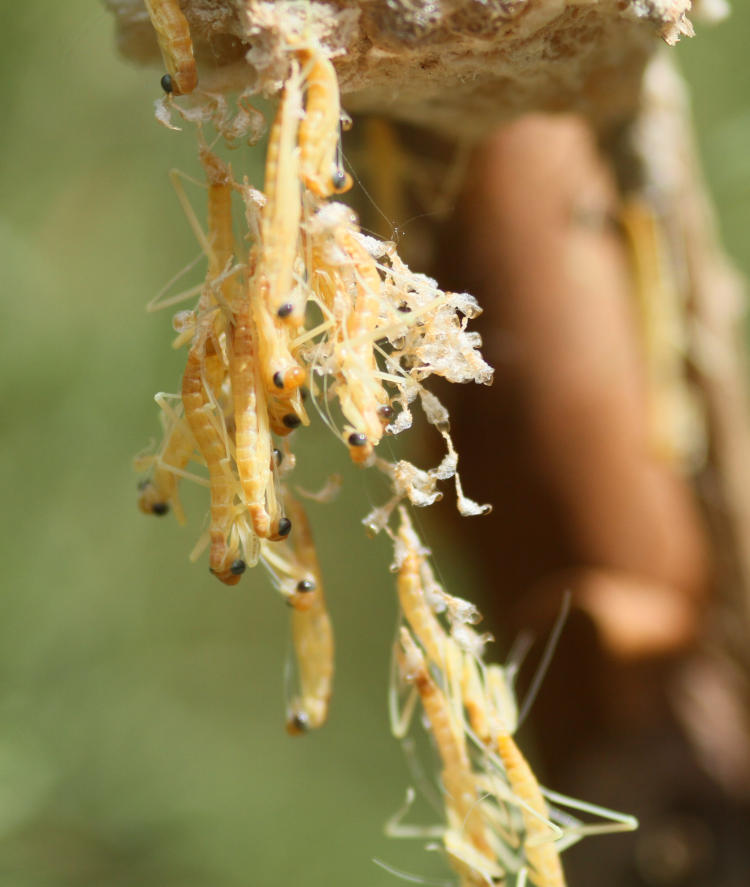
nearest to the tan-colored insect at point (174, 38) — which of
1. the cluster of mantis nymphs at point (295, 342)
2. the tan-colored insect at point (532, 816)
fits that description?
the cluster of mantis nymphs at point (295, 342)

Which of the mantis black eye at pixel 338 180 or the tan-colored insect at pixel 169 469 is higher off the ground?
the mantis black eye at pixel 338 180

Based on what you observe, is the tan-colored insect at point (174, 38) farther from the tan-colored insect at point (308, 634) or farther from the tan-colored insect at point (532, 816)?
the tan-colored insect at point (532, 816)

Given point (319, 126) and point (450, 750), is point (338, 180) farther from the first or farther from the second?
point (450, 750)

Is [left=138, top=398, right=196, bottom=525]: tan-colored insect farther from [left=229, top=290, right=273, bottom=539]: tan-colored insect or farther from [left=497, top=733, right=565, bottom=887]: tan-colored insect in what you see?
[left=497, top=733, right=565, bottom=887]: tan-colored insect

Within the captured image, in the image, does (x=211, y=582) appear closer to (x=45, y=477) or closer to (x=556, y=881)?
(x=45, y=477)

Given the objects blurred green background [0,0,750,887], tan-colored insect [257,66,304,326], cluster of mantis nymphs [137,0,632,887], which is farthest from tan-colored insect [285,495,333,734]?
blurred green background [0,0,750,887]

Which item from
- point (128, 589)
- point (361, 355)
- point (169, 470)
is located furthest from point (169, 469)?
point (128, 589)

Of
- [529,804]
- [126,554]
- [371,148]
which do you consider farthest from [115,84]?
[529,804]
